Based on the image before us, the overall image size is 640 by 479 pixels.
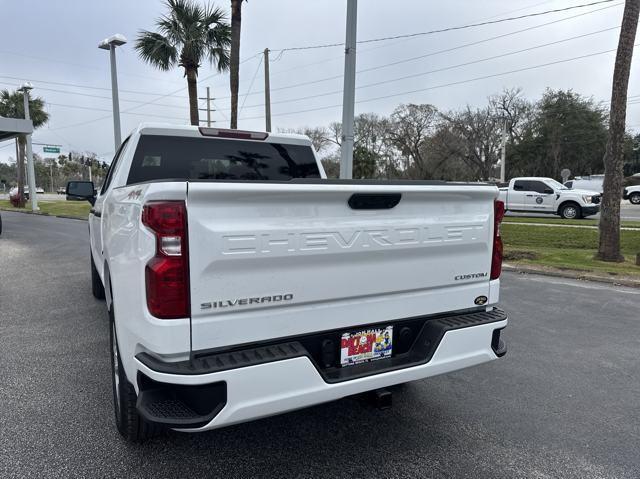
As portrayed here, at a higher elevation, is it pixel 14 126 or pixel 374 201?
pixel 14 126

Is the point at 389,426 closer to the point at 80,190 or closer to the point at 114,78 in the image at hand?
the point at 80,190

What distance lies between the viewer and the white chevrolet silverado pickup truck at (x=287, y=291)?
2014 millimetres

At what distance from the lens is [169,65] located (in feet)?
58.2

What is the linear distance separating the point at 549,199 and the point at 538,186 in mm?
720

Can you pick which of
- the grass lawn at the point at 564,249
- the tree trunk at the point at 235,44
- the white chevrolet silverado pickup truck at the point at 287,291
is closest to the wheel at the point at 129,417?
the white chevrolet silverado pickup truck at the point at 287,291

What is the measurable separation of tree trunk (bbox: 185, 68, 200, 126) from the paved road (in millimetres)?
13151

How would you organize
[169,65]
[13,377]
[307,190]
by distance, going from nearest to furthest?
1. [307,190]
2. [13,377]
3. [169,65]

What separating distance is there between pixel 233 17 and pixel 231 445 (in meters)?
14.8

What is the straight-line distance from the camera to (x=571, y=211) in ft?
61.3

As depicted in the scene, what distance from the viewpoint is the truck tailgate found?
6.69 ft

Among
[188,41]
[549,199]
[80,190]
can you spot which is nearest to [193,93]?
[188,41]

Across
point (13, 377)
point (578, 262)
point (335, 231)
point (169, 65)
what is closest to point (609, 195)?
point (578, 262)

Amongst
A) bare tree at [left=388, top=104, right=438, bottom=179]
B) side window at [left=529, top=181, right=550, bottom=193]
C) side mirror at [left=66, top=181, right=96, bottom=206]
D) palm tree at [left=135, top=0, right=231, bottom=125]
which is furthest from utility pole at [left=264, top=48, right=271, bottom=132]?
bare tree at [left=388, top=104, right=438, bottom=179]

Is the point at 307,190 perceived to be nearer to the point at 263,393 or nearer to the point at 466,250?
the point at 263,393
